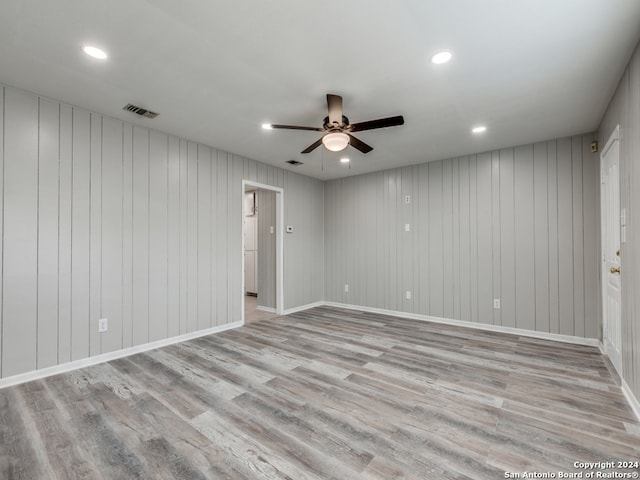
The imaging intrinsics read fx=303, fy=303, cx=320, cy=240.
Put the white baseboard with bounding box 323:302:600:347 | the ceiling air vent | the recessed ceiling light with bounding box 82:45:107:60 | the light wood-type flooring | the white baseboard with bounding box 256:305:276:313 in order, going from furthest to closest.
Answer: the white baseboard with bounding box 256:305:276:313 → the white baseboard with bounding box 323:302:600:347 → the ceiling air vent → the recessed ceiling light with bounding box 82:45:107:60 → the light wood-type flooring

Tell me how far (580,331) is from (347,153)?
150 inches

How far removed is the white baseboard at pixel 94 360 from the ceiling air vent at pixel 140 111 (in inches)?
101

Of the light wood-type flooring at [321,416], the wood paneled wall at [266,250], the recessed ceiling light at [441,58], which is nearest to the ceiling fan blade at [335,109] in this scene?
the recessed ceiling light at [441,58]

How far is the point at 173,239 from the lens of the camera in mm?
3854

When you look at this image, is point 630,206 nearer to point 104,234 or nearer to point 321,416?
point 321,416

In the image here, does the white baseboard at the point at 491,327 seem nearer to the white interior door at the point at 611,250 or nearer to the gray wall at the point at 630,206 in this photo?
the white interior door at the point at 611,250

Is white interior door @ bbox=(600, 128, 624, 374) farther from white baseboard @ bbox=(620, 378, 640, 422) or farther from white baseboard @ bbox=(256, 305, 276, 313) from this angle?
white baseboard @ bbox=(256, 305, 276, 313)

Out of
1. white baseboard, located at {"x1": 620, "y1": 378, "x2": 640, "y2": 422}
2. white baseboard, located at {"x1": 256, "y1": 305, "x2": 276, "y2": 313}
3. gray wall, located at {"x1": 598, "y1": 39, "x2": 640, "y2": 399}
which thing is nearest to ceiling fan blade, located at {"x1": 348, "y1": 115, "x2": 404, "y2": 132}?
gray wall, located at {"x1": 598, "y1": 39, "x2": 640, "y2": 399}

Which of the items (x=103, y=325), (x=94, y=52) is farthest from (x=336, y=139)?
(x=103, y=325)

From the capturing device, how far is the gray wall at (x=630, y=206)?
2.13m

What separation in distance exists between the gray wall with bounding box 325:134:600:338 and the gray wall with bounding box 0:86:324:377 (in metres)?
2.42

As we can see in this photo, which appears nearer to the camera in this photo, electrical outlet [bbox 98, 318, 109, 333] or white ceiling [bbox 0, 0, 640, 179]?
white ceiling [bbox 0, 0, 640, 179]

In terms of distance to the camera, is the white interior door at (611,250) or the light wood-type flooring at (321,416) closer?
the light wood-type flooring at (321,416)

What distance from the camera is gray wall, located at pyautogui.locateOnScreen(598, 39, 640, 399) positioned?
2.13 m
